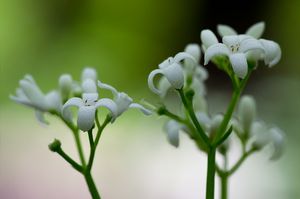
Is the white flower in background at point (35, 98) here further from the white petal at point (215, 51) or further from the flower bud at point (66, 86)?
the white petal at point (215, 51)

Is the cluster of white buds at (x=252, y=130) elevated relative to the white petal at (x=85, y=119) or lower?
elevated

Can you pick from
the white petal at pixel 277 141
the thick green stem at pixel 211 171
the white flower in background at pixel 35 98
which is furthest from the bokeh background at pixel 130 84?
the thick green stem at pixel 211 171

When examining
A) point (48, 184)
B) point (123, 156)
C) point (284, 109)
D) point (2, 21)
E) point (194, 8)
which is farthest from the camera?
point (194, 8)

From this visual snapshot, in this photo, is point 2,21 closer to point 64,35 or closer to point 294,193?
point 64,35

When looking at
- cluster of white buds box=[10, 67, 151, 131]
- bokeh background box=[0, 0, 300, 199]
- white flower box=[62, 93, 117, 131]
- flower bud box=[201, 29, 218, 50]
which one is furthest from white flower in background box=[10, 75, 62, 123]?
bokeh background box=[0, 0, 300, 199]

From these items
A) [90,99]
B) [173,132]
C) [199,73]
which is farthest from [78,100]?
[199,73]

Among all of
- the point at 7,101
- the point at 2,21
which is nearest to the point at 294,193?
the point at 7,101

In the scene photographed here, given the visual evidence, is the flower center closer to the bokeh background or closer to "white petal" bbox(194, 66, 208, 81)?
"white petal" bbox(194, 66, 208, 81)
